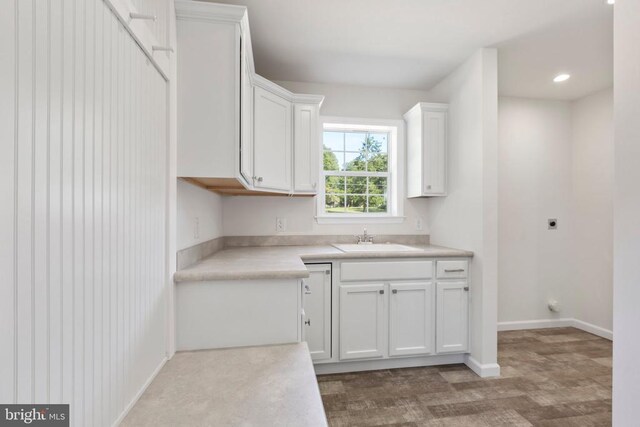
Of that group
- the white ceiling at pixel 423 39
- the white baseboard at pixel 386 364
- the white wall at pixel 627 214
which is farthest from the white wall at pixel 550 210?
the white wall at pixel 627 214

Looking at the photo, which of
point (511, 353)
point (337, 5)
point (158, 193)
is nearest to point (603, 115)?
point (511, 353)

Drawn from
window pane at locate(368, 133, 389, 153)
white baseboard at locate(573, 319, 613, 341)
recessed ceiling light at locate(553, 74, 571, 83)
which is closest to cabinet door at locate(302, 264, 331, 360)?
window pane at locate(368, 133, 389, 153)

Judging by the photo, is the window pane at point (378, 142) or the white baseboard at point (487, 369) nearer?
the white baseboard at point (487, 369)

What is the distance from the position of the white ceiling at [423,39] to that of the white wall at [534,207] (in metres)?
0.45

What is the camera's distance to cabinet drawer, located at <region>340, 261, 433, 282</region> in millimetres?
2314

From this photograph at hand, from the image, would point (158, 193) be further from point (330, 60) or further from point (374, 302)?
point (330, 60)

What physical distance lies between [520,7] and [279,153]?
1.84 meters

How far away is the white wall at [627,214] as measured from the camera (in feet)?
4.06

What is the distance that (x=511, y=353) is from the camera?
2709mm

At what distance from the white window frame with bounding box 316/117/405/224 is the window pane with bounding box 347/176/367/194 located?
248 mm

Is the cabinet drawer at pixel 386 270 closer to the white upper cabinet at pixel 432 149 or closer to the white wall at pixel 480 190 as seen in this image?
the white wall at pixel 480 190

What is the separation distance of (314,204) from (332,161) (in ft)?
Result: 1.70

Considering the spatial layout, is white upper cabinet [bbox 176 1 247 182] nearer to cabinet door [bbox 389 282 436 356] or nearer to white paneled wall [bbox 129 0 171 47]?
white paneled wall [bbox 129 0 171 47]

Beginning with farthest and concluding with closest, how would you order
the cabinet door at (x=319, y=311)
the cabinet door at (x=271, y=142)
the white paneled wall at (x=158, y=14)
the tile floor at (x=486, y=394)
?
the cabinet door at (x=319, y=311), the cabinet door at (x=271, y=142), the tile floor at (x=486, y=394), the white paneled wall at (x=158, y=14)
